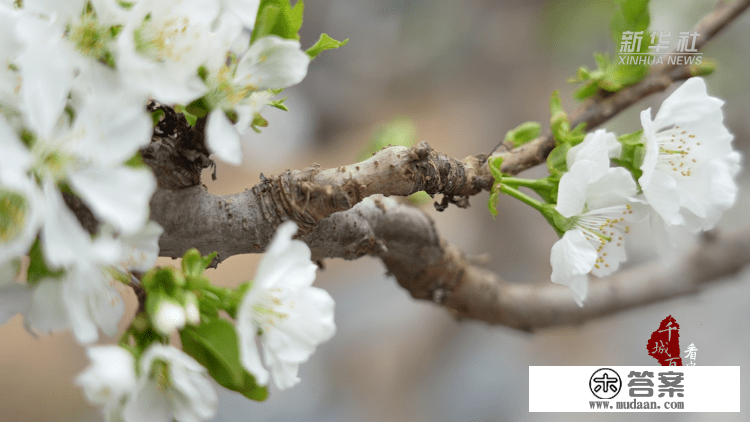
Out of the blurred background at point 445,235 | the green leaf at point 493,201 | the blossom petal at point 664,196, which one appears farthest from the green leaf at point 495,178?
the blurred background at point 445,235

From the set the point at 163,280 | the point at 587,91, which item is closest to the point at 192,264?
the point at 163,280

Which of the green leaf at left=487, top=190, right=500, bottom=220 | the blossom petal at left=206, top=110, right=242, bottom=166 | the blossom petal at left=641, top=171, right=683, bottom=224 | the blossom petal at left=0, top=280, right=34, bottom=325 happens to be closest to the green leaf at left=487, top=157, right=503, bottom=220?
the green leaf at left=487, top=190, right=500, bottom=220

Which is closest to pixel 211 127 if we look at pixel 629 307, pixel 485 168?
pixel 485 168

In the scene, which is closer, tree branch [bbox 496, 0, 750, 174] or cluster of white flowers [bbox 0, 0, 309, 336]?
cluster of white flowers [bbox 0, 0, 309, 336]

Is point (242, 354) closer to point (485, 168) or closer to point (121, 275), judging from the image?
point (121, 275)

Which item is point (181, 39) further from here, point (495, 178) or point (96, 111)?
point (495, 178)

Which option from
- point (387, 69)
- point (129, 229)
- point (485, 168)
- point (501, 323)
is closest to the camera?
point (129, 229)

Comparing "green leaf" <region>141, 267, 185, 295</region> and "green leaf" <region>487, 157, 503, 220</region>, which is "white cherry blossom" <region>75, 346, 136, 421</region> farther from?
"green leaf" <region>487, 157, 503, 220</region>
